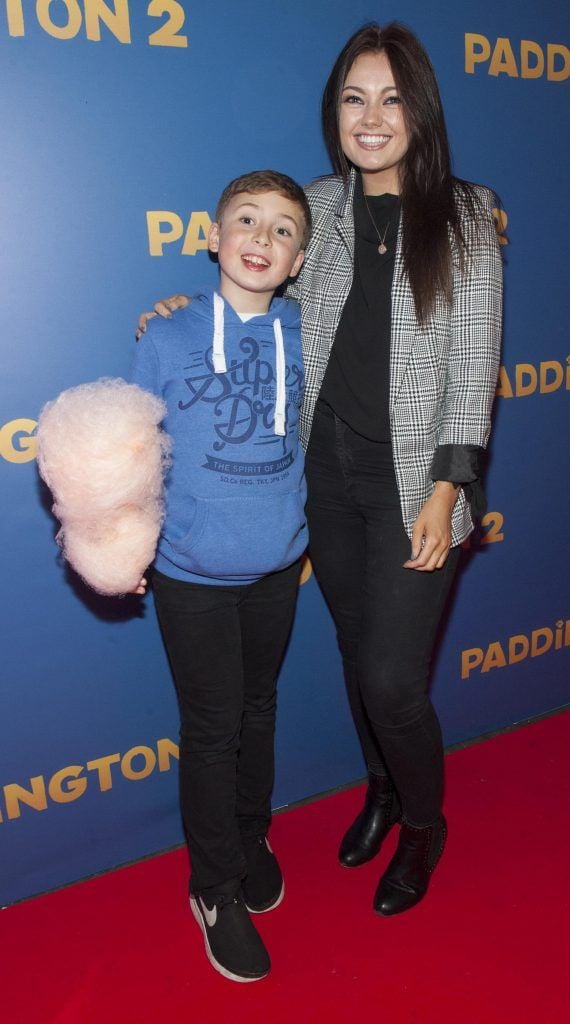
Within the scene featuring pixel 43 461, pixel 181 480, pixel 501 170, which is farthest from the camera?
pixel 501 170

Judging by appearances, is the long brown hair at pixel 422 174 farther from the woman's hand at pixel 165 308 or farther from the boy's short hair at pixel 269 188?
the woman's hand at pixel 165 308

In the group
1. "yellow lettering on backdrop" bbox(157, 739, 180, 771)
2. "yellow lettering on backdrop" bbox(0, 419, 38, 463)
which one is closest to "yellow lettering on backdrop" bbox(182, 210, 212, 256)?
"yellow lettering on backdrop" bbox(0, 419, 38, 463)

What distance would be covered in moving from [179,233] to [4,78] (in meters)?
0.45

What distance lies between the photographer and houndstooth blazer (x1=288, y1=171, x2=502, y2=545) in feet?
5.41

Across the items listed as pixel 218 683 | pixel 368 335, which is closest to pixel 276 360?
pixel 368 335

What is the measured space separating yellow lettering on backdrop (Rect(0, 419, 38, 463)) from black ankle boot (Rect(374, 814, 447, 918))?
3.95ft

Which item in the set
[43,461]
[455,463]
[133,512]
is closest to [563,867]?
[455,463]

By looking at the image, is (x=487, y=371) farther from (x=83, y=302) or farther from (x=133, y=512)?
(x=83, y=302)

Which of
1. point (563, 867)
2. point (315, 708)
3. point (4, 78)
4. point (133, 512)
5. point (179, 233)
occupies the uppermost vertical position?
point (4, 78)

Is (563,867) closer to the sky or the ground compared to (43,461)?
closer to the ground

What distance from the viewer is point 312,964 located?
6.09 feet

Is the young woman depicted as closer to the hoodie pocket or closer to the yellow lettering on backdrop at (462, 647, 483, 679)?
the hoodie pocket

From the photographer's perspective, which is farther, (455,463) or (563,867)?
(563,867)

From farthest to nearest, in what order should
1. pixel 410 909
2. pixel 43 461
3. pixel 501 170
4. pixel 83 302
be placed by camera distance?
pixel 501 170, pixel 410 909, pixel 83 302, pixel 43 461
